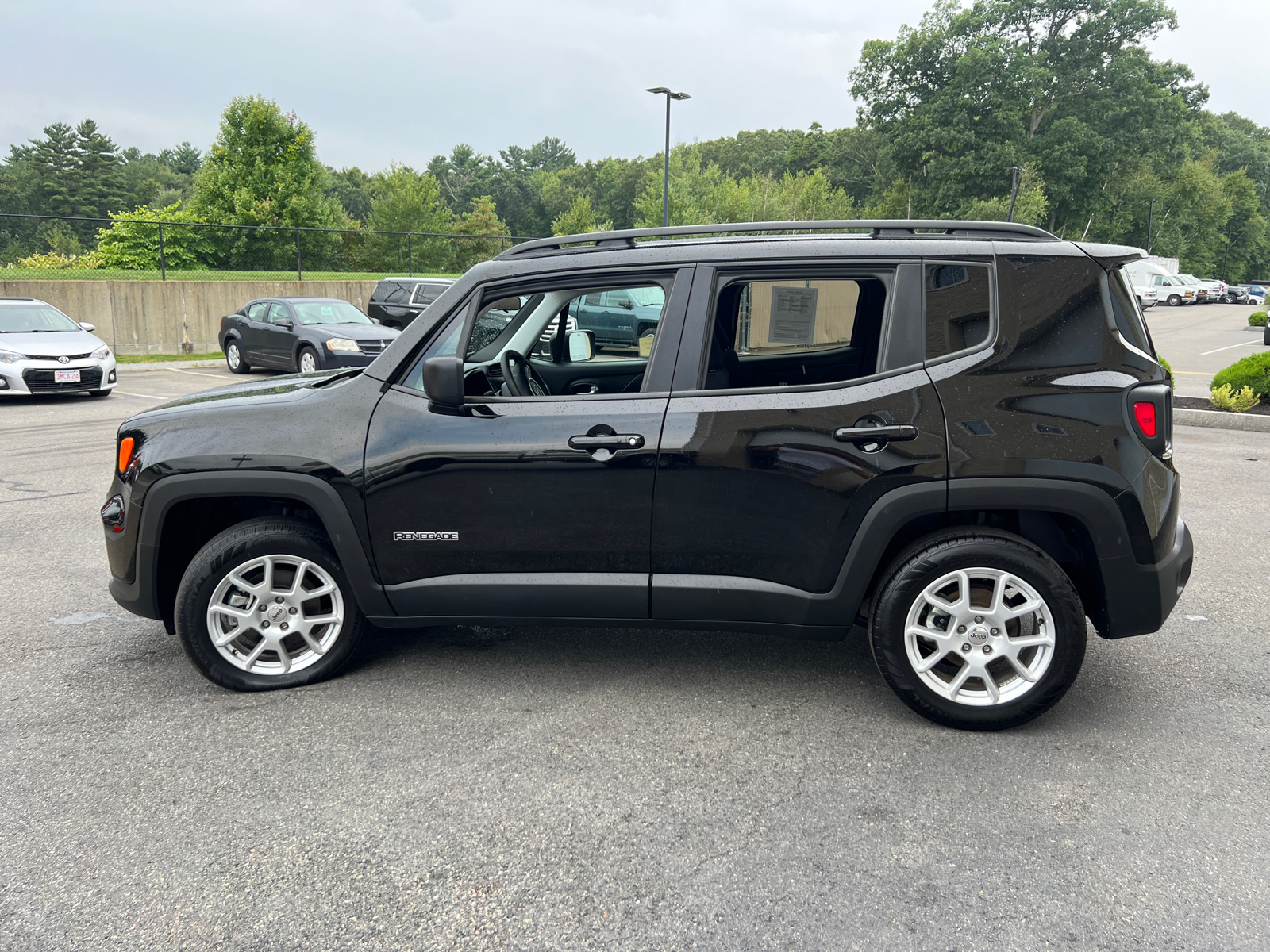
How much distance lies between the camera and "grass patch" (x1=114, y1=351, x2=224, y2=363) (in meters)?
21.1

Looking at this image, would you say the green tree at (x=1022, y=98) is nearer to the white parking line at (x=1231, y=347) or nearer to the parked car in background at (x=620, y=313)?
the white parking line at (x=1231, y=347)

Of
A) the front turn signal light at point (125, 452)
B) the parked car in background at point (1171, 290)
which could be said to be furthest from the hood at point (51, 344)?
the parked car in background at point (1171, 290)

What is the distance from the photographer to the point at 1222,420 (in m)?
11.8

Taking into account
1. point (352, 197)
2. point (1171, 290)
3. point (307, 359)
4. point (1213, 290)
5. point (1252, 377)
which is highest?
point (352, 197)

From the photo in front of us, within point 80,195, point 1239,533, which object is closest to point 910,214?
point 80,195

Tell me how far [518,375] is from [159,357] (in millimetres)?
20827

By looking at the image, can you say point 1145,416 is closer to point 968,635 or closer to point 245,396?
point 968,635

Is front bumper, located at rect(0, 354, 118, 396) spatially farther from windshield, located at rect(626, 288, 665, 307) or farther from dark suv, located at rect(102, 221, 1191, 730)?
windshield, located at rect(626, 288, 665, 307)

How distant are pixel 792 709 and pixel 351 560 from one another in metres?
1.79

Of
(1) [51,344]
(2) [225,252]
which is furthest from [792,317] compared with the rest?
(2) [225,252]

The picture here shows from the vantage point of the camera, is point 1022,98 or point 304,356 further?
point 1022,98

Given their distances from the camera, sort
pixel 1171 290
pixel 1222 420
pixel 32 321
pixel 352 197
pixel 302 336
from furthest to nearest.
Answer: pixel 352 197 → pixel 1171 290 → pixel 302 336 → pixel 32 321 → pixel 1222 420

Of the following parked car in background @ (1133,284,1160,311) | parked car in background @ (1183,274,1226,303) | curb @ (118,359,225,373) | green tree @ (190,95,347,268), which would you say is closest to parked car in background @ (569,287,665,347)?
curb @ (118,359,225,373)

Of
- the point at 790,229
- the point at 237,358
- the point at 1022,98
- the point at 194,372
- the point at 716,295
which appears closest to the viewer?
the point at 716,295
